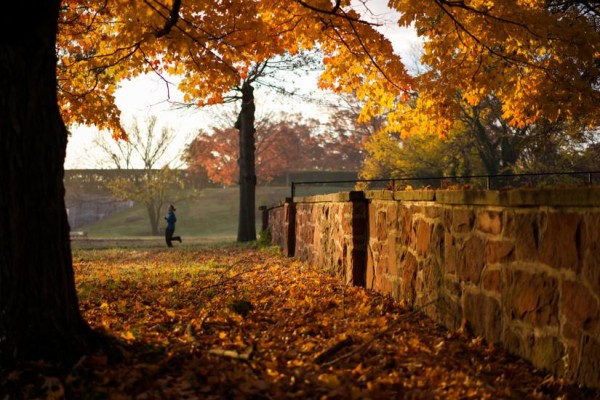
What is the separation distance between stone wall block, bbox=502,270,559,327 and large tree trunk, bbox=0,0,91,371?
3121 millimetres

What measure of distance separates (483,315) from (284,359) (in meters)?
1.62

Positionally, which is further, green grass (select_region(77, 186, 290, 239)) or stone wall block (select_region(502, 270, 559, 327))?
green grass (select_region(77, 186, 290, 239))

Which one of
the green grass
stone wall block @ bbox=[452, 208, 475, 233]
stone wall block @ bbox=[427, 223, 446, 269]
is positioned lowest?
the green grass

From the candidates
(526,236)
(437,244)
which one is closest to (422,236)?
(437,244)

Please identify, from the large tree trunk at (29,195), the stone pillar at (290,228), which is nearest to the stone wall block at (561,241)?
the large tree trunk at (29,195)

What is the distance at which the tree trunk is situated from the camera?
899 inches

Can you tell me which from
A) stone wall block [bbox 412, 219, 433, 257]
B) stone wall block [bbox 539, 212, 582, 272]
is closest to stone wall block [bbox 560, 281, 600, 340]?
stone wall block [bbox 539, 212, 582, 272]

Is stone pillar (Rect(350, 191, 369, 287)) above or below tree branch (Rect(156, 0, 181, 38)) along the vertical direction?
below

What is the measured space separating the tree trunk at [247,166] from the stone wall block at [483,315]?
18055 mm

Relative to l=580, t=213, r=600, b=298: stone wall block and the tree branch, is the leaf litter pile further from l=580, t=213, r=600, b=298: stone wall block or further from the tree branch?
the tree branch

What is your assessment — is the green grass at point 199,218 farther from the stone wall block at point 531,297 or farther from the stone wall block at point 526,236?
the stone wall block at point 526,236

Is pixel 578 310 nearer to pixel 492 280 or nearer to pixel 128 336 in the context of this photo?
pixel 492 280

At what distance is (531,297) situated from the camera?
4191 millimetres

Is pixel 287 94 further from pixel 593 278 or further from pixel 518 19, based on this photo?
pixel 593 278
